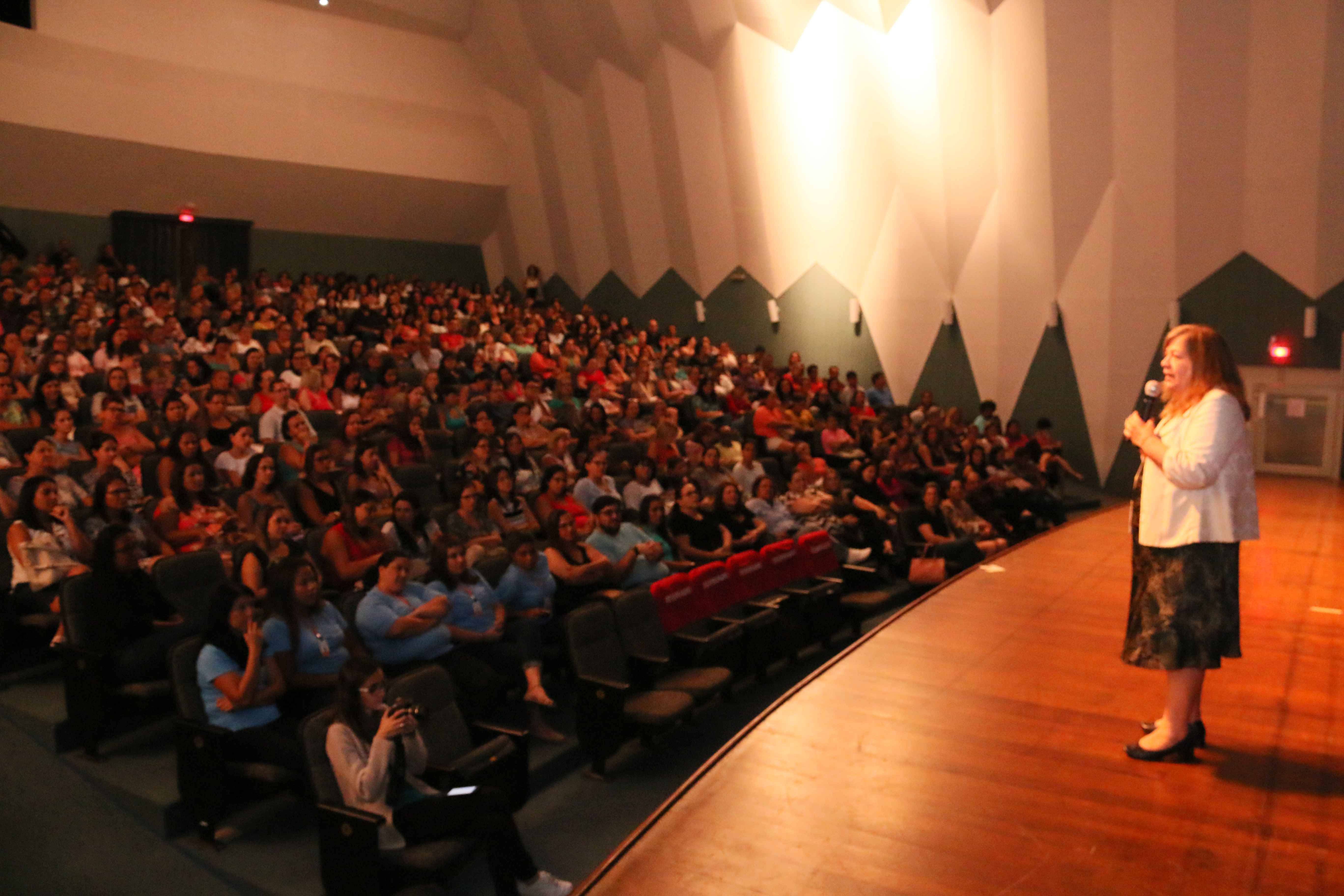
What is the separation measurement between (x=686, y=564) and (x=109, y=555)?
97.6 inches

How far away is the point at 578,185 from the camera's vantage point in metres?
12.5

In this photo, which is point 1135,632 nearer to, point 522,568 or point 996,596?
point 996,596

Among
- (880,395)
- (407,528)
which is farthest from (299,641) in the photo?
(880,395)

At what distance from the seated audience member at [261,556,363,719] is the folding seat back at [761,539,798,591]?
228cm

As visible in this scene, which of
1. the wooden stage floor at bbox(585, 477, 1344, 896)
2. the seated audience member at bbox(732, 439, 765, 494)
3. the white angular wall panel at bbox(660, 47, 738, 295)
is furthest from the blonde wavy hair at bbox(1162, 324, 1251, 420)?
the white angular wall panel at bbox(660, 47, 738, 295)

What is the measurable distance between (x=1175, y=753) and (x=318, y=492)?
3.90m

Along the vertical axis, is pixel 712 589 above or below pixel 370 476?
below

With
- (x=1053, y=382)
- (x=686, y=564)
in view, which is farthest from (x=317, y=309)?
(x=1053, y=382)

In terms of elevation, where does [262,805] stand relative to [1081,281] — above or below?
below

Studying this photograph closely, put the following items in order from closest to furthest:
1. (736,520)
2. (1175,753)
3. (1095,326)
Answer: (1175,753) < (736,520) < (1095,326)

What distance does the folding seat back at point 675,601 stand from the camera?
438 centimetres

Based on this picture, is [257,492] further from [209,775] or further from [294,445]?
[209,775]

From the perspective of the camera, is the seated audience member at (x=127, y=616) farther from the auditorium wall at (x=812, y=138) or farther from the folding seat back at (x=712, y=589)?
the auditorium wall at (x=812, y=138)

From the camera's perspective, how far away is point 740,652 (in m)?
4.53
